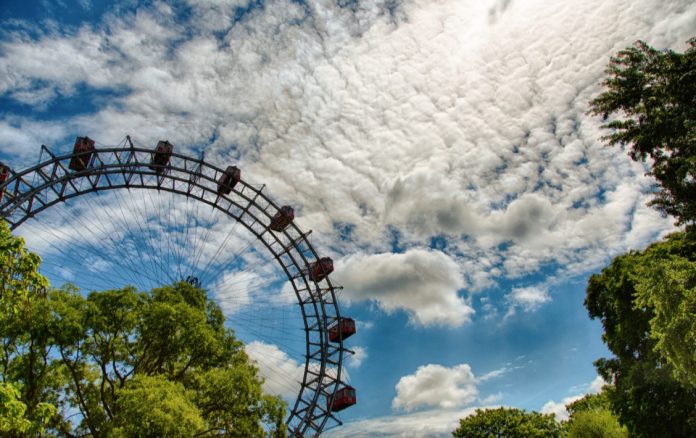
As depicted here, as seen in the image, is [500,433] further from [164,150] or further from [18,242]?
[18,242]

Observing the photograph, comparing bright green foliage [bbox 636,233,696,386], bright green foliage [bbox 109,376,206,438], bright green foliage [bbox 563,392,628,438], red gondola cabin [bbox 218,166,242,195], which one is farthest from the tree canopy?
bright green foliage [bbox 563,392,628,438]

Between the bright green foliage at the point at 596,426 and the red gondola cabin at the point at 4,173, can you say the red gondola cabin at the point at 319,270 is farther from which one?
the bright green foliage at the point at 596,426

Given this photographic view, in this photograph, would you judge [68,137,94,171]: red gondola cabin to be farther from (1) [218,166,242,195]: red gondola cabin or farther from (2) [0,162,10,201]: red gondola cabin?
(1) [218,166,242,195]: red gondola cabin

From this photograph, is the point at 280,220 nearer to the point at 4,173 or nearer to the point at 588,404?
the point at 4,173

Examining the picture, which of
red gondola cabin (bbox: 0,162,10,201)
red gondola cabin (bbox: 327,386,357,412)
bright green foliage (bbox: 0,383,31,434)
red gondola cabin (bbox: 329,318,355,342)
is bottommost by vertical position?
bright green foliage (bbox: 0,383,31,434)

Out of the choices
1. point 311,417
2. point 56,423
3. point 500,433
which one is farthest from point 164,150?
point 500,433

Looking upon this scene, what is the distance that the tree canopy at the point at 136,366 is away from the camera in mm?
16875

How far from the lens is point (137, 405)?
16531mm

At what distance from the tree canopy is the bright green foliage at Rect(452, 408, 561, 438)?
1084 inches

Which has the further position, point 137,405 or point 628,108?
point 628,108

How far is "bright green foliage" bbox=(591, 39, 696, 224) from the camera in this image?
1584 centimetres

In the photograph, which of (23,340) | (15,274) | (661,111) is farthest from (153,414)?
(661,111)

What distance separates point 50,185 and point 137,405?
1329cm

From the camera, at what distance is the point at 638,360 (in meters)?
22.0
